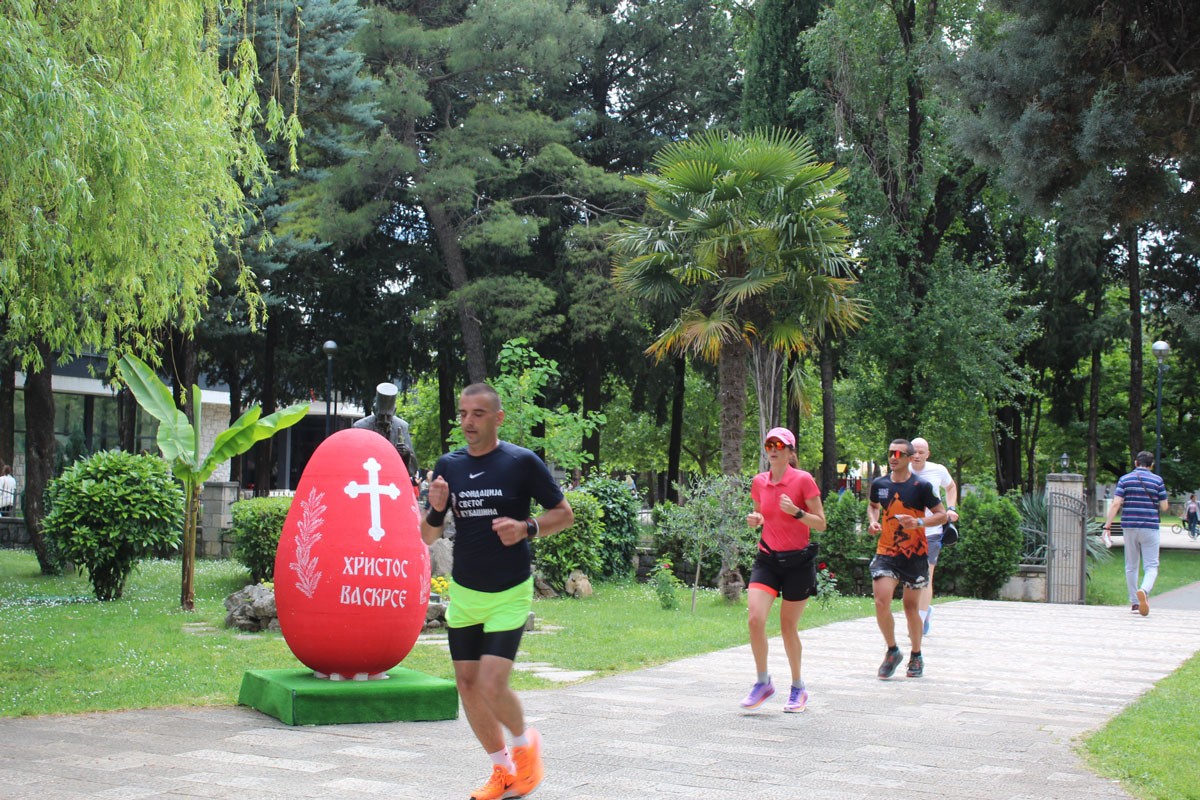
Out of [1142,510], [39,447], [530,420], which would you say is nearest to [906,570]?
[1142,510]

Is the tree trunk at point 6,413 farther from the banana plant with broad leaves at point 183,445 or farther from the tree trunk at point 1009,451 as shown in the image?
the tree trunk at point 1009,451

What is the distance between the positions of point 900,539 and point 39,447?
1626 centimetres

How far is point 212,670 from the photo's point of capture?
966 cm

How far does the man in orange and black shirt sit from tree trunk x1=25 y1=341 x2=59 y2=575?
50.4 ft

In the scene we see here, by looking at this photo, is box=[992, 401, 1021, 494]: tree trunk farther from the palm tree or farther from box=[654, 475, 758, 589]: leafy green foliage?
box=[654, 475, 758, 589]: leafy green foliage

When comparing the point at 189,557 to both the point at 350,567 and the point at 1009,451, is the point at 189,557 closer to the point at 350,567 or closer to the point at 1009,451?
the point at 350,567

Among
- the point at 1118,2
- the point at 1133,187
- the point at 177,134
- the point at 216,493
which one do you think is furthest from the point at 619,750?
the point at 216,493

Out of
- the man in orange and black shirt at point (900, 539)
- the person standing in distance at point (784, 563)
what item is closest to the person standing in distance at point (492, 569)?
the person standing in distance at point (784, 563)

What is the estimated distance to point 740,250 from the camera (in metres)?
18.3

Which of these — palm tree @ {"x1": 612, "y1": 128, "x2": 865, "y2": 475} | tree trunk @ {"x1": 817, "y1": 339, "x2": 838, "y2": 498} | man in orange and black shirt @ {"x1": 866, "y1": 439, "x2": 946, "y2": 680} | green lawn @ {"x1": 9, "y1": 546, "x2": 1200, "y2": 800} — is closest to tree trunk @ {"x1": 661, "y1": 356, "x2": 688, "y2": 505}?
tree trunk @ {"x1": 817, "y1": 339, "x2": 838, "y2": 498}

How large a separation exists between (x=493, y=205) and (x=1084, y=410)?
2758 centimetres

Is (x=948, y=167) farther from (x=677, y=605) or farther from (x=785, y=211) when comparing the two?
(x=677, y=605)

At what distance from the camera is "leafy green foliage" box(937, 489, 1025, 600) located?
18.3m

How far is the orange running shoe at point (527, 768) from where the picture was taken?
17.9ft
